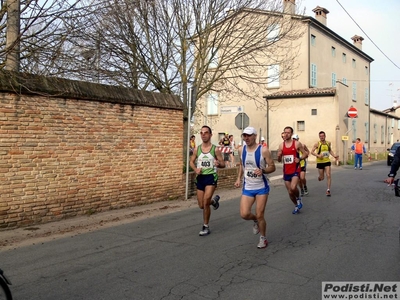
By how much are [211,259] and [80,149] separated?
4.70 metres

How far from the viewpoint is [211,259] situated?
5832 mm

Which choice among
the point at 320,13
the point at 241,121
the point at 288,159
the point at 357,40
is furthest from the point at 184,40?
the point at 357,40

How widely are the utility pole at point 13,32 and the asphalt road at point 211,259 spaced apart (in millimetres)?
3914

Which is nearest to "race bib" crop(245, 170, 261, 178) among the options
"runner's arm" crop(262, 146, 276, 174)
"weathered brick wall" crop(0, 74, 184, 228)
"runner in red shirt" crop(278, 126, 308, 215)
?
"runner's arm" crop(262, 146, 276, 174)

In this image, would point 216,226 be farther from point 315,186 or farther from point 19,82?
point 315,186

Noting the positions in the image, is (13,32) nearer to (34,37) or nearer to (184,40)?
(34,37)

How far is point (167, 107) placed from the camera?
458 inches

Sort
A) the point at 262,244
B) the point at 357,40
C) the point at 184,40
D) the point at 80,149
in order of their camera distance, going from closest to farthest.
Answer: the point at 262,244 → the point at 80,149 → the point at 184,40 → the point at 357,40

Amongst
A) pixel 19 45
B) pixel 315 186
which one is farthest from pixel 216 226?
pixel 315 186

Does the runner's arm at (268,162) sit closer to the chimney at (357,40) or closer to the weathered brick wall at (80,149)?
the weathered brick wall at (80,149)

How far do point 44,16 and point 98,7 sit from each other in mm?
1350

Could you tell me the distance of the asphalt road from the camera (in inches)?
185

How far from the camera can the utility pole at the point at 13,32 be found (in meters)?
8.41

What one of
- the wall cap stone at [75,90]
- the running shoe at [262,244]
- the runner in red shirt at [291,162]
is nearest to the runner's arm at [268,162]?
the running shoe at [262,244]
